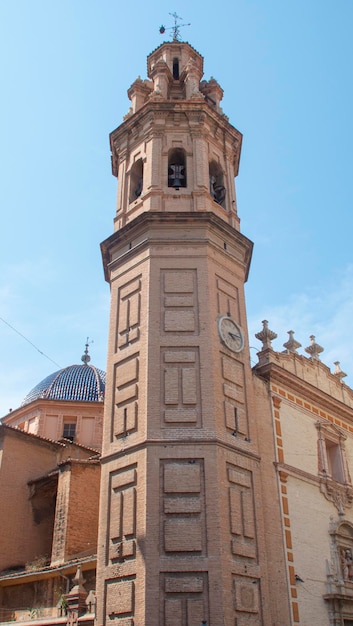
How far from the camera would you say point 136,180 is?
22141 mm

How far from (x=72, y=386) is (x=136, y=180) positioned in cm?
1258

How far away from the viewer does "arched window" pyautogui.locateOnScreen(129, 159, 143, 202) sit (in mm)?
21578

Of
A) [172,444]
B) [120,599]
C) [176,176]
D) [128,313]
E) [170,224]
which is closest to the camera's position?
[120,599]

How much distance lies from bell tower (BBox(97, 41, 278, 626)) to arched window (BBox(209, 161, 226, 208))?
0.05 metres

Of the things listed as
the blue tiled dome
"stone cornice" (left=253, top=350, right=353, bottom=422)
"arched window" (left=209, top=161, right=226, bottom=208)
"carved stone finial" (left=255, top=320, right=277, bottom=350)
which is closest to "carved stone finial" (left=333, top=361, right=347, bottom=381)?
"stone cornice" (left=253, top=350, right=353, bottom=422)

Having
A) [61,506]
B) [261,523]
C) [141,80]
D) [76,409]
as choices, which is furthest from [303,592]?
[141,80]

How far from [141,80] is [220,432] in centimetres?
1472

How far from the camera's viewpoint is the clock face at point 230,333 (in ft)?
58.6

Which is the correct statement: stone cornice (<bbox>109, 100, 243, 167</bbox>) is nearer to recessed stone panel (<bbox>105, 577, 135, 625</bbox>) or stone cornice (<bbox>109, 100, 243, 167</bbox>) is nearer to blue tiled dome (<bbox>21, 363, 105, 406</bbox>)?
blue tiled dome (<bbox>21, 363, 105, 406</bbox>)

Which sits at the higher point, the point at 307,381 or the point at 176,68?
the point at 176,68

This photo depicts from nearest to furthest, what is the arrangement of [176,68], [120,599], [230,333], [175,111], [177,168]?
[120,599] < [230,333] < [177,168] < [175,111] < [176,68]

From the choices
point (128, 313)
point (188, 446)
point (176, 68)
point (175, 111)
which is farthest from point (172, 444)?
point (176, 68)

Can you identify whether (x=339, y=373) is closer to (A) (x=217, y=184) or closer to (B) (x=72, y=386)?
(A) (x=217, y=184)

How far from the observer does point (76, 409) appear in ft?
98.1
